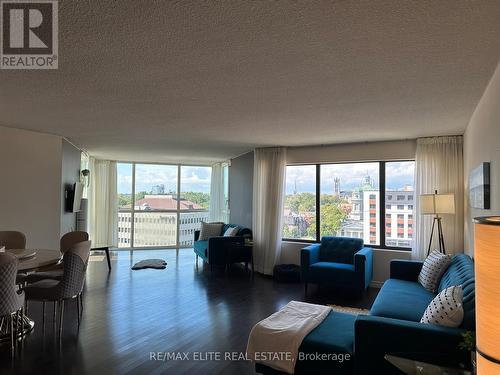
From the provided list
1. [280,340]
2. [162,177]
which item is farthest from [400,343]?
[162,177]

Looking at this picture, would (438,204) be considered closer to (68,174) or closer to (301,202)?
(301,202)

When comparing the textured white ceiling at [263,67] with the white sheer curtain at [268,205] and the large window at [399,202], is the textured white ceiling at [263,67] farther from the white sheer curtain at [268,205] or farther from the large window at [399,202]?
the white sheer curtain at [268,205]

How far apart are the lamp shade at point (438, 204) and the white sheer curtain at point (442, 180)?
52 centimetres

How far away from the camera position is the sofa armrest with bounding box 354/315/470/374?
203 cm

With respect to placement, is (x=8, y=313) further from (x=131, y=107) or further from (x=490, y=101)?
(x=490, y=101)

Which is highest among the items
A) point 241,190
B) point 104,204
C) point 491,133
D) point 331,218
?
point 491,133

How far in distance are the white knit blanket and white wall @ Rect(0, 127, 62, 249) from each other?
13.6 feet

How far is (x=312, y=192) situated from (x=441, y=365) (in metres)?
4.41

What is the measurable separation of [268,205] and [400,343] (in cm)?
430

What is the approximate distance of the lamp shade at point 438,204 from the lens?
14.6 feet

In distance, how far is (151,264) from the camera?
22.6ft

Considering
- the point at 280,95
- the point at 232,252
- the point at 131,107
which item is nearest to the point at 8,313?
the point at 131,107

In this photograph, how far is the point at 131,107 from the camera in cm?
345

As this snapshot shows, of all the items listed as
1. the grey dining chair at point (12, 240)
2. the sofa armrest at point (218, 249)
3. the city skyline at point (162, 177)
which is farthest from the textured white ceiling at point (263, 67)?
the city skyline at point (162, 177)
